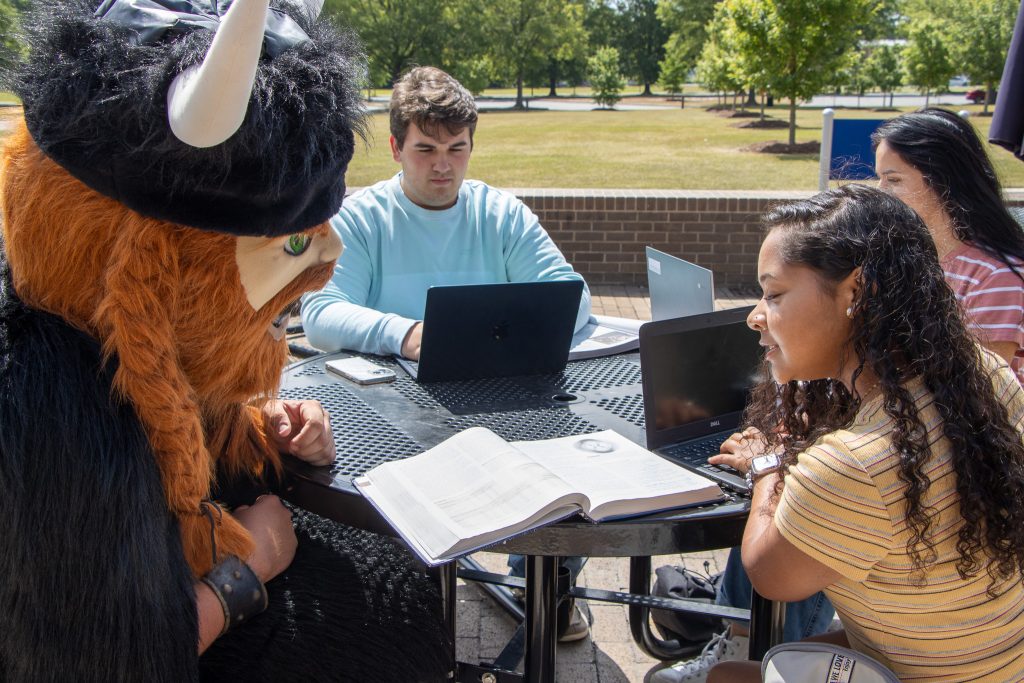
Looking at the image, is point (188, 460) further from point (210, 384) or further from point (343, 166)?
point (343, 166)

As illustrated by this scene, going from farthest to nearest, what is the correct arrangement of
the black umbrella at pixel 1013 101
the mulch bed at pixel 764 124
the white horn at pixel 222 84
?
the mulch bed at pixel 764 124 < the black umbrella at pixel 1013 101 < the white horn at pixel 222 84

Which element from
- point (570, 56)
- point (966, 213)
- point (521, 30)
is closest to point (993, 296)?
point (966, 213)

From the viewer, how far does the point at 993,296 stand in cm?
241

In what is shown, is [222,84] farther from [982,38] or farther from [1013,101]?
[982,38]

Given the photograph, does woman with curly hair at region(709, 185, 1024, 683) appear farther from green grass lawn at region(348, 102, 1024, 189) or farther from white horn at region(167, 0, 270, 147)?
green grass lawn at region(348, 102, 1024, 189)

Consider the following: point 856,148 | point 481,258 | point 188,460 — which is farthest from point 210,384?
point 856,148

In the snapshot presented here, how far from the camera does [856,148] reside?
5.58m

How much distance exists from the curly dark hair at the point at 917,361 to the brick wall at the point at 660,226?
5472 mm

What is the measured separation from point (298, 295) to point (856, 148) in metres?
4.74

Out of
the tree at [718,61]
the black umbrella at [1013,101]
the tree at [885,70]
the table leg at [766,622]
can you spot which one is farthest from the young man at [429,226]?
the tree at [885,70]

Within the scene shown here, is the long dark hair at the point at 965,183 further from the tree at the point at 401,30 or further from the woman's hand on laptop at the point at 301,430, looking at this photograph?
the tree at the point at 401,30

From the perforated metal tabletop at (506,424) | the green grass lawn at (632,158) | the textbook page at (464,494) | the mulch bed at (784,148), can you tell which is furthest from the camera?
the mulch bed at (784,148)

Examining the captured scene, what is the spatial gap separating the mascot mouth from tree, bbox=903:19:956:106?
1280 inches

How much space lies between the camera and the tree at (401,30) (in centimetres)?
4272
